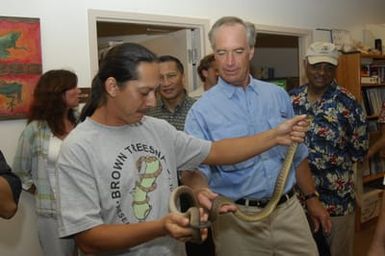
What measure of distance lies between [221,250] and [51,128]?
4.54 feet

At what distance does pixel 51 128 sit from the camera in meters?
2.67

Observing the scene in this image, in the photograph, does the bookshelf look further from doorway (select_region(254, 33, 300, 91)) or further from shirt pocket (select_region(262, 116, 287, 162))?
shirt pocket (select_region(262, 116, 287, 162))

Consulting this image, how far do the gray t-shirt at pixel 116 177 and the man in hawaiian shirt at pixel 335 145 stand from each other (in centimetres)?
154

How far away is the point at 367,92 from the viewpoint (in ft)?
16.1

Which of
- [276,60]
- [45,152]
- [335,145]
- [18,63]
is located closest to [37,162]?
[45,152]

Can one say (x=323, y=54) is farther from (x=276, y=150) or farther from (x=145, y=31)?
(x=145, y=31)

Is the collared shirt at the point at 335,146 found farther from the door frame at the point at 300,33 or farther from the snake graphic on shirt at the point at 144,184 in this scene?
the snake graphic on shirt at the point at 144,184

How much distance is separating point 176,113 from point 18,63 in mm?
1037

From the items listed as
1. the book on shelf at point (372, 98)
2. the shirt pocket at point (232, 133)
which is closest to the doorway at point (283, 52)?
the book on shelf at point (372, 98)

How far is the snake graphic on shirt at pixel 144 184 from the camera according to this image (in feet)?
4.29

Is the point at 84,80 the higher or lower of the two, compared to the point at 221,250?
higher

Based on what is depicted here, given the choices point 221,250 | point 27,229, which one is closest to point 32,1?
point 27,229

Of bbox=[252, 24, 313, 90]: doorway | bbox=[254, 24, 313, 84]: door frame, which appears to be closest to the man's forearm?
bbox=[254, 24, 313, 84]: door frame

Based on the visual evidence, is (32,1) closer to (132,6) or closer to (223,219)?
(132,6)
